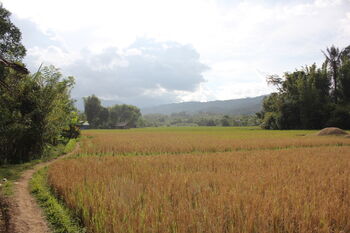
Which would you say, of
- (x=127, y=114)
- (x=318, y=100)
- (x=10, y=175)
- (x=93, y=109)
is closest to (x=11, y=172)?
(x=10, y=175)

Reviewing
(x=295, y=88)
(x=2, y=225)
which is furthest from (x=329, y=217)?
(x=295, y=88)

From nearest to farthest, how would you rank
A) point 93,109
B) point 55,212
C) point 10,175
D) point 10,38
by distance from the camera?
point 55,212 < point 10,175 < point 10,38 < point 93,109

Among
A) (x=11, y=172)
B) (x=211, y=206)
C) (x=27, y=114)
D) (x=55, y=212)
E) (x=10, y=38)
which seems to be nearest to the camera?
(x=211, y=206)

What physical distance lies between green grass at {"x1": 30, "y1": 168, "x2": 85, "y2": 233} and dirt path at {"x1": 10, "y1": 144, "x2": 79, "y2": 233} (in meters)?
0.11

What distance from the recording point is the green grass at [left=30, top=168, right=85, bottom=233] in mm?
3945

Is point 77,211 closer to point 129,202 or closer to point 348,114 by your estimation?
point 129,202

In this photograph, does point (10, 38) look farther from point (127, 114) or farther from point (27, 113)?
point (127, 114)

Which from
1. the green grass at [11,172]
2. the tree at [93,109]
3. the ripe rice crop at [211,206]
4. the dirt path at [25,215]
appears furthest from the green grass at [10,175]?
the tree at [93,109]

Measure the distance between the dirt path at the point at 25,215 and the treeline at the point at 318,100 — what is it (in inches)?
1829

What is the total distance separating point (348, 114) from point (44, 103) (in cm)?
4590

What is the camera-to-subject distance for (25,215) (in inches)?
179

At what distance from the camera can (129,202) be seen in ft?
14.6

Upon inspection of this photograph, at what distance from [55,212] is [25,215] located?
65cm

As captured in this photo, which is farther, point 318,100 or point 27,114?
point 318,100
